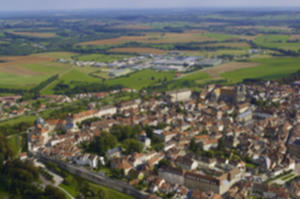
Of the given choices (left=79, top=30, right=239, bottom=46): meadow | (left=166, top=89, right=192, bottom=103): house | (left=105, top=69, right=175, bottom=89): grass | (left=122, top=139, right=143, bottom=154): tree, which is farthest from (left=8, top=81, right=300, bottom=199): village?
(left=79, top=30, right=239, bottom=46): meadow

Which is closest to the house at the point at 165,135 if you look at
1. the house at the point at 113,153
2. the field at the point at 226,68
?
the house at the point at 113,153

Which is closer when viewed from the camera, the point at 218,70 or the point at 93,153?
the point at 93,153

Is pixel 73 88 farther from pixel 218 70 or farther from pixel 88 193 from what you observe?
pixel 88 193

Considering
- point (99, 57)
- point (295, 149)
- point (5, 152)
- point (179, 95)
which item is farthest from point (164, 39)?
point (5, 152)

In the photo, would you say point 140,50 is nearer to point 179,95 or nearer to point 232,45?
point 232,45

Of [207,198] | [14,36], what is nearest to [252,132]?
[207,198]

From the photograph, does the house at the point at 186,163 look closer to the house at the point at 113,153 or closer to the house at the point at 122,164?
the house at the point at 122,164
